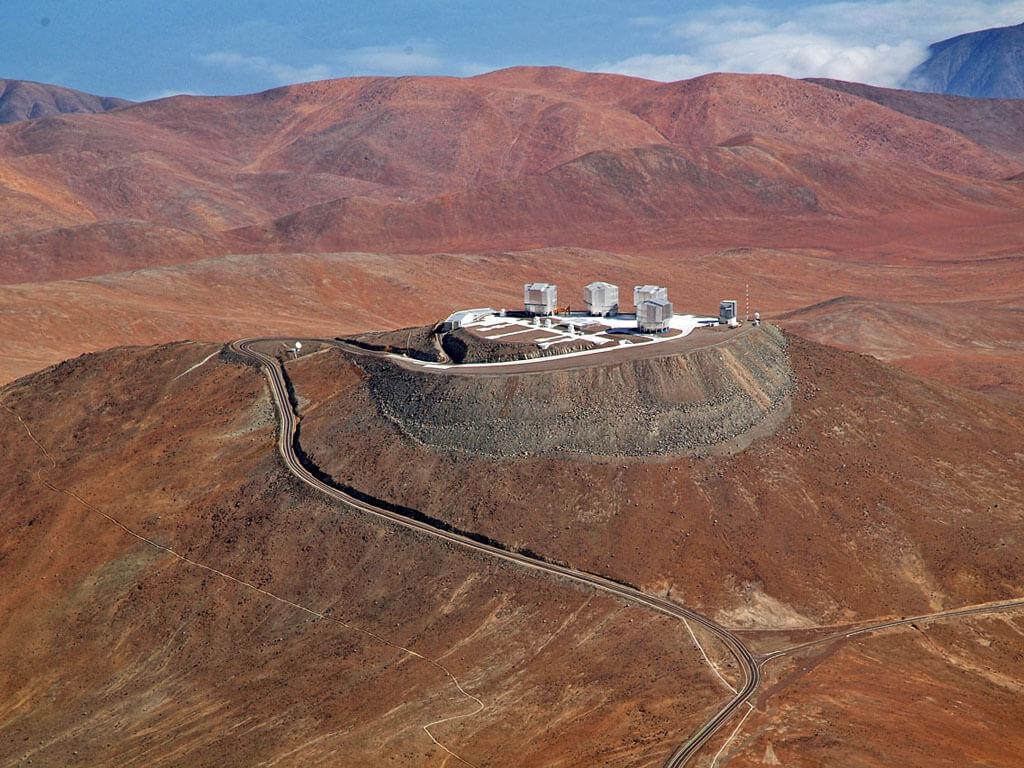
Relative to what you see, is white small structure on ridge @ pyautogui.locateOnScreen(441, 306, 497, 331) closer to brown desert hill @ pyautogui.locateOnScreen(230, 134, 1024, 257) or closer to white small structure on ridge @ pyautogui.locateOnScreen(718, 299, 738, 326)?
white small structure on ridge @ pyautogui.locateOnScreen(718, 299, 738, 326)

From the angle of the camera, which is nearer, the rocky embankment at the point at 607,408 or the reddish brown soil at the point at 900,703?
the reddish brown soil at the point at 900,703

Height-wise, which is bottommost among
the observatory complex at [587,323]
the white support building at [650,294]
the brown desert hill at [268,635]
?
the brown desert hill at [268,635]

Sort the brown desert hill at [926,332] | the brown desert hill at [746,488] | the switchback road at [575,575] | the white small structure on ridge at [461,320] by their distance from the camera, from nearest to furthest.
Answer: the switchback road at [575,575]
the brown desert hill at [746,488]
the white small structure on ridge at [461,320]
the brown desert hill at [926,332]

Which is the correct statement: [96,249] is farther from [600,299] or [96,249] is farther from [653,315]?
[653,315]

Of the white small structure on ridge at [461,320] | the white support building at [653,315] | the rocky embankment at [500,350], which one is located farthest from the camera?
the white small structure on ridge at [461,320]

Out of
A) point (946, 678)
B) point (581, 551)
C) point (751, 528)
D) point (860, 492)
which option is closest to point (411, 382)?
point (581, 551)

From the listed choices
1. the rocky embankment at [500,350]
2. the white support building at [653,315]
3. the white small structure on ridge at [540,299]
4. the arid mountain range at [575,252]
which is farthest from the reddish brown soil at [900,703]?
the arid mountain range at [575,252]

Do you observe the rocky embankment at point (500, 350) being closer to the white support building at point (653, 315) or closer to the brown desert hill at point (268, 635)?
the white support building at point (653, 315)

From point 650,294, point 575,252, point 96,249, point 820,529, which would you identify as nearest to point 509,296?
point 575,252
